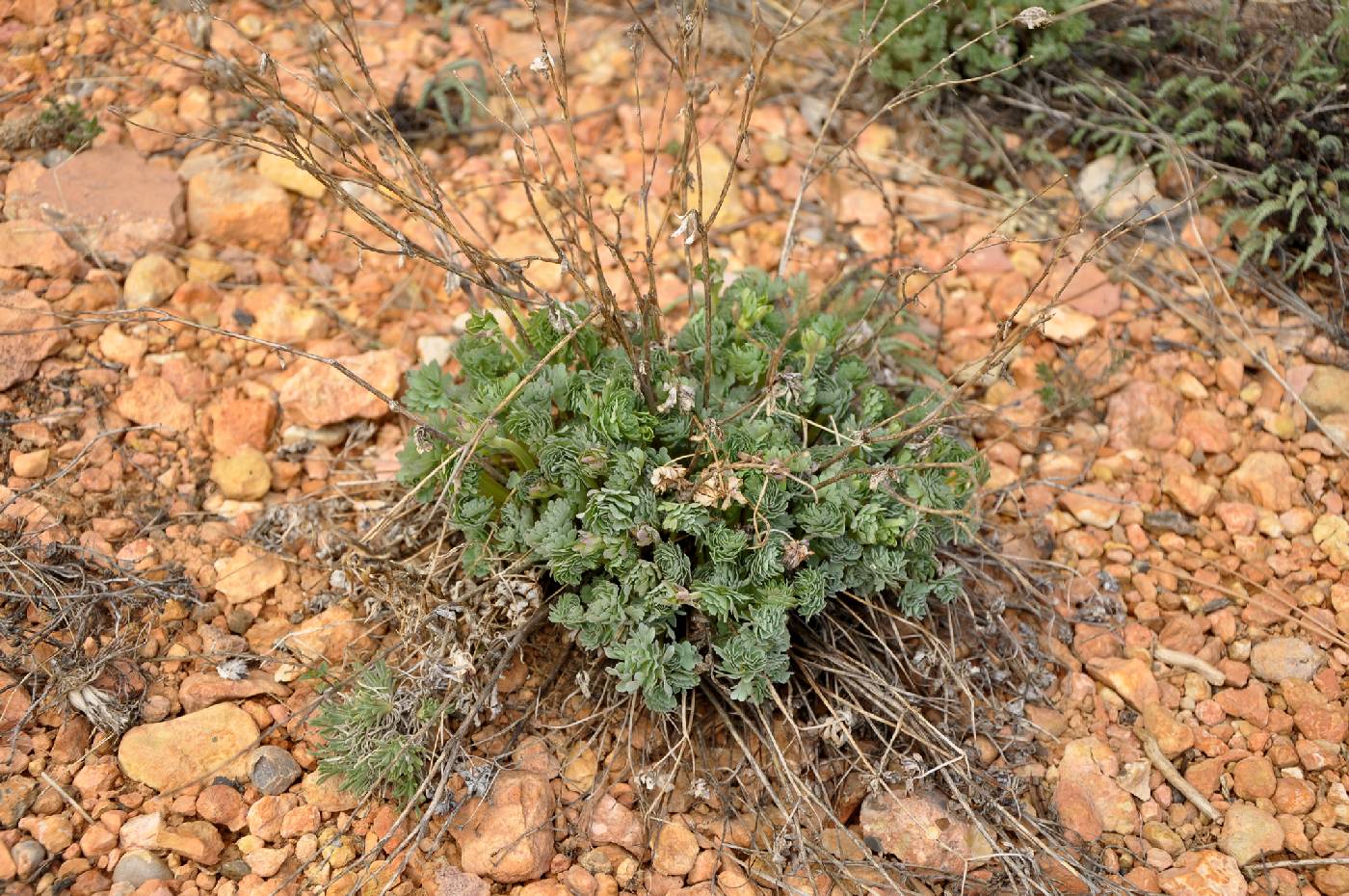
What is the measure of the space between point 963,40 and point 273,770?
3.16 metres

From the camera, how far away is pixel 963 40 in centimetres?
376

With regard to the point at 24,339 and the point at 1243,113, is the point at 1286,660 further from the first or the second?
the point at 24,339

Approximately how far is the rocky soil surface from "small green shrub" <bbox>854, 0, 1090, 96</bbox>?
0.29 meters

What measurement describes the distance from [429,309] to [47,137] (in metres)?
1.34

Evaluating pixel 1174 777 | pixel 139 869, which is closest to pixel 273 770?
pixel 139 869

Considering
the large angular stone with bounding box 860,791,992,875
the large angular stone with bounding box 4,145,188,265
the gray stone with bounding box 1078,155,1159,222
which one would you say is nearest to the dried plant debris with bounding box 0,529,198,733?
the large angular stone with bounding box 4,145,188,265

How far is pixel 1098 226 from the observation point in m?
3.59

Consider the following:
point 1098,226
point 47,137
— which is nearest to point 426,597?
point 47,137

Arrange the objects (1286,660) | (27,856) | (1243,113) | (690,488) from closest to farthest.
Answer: (27,856), (690,488), (1286,660), (1243,113)

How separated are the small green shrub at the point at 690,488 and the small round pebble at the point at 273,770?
596mm

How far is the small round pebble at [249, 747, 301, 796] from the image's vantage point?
94.9 inches

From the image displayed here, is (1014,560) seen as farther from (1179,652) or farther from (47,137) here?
(47,137)

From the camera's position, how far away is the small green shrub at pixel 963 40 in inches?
142

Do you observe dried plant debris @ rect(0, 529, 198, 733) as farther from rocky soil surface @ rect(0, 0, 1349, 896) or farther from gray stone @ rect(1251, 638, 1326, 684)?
gray stone @ rect(1251, 638, 1326, 684)
